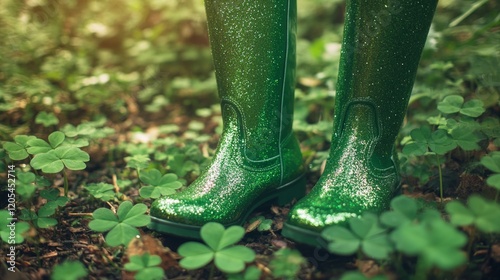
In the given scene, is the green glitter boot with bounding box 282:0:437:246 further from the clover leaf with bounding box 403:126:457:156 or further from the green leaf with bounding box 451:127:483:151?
the green leaf with bounding box 451:127:483:151

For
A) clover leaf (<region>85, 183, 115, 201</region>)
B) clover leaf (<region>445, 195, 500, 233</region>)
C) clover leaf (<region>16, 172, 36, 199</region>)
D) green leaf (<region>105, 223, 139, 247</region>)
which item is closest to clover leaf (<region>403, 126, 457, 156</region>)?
clover leaf (<region>445, 195, 500, 233</region>)

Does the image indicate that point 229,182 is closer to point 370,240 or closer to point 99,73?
point 370,240

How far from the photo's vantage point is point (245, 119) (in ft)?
4.76

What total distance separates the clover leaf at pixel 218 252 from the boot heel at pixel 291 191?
0.40 meters

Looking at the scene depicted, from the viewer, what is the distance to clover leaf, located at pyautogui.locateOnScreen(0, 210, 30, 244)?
4.00 feet

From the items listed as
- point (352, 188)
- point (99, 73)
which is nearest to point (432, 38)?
point (352, 188)

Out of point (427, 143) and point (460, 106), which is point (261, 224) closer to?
point (427, 143)

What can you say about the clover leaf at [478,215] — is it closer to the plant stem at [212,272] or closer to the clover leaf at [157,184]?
the plant stem at [212,272]

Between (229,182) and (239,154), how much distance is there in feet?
0.35

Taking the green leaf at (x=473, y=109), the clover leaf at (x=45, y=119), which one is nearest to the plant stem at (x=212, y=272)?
the green leaf at (x=473, y=109)

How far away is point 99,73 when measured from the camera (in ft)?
8.45

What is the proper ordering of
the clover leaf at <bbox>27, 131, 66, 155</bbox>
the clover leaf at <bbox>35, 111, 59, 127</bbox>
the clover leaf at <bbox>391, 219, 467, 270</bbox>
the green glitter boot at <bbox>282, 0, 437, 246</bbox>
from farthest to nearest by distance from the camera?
the clover leaf at <bbox>35, 111, 59, 127</bbox> → the clover leaf at <bbox>27, 131, 66, 155</bbox> → the green glitter boot at <bbox>282, 0, 437, 246</bbox> → the clover leaf at <bbox>391, 219, 467, 270</bbox>

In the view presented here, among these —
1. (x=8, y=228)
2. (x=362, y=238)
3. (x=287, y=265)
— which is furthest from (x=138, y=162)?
(x=362, y=238)

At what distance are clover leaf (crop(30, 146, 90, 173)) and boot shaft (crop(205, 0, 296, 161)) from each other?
49cm
